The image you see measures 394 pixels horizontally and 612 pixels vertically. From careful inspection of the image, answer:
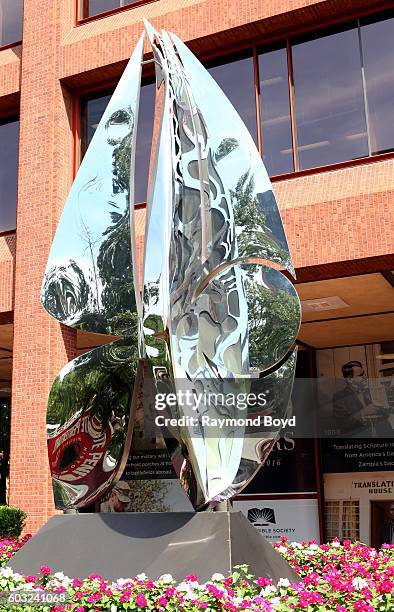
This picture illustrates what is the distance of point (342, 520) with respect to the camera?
14.7 m

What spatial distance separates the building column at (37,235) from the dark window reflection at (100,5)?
14.3 inches

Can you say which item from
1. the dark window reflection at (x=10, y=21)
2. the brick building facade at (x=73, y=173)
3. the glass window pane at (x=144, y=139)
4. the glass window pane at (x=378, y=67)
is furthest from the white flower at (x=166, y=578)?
the dark window reflection at (x=10, y=21)

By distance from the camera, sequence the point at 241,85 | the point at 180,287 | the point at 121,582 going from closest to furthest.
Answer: the point at 121,582, the point at 180,287, the point at 241,85

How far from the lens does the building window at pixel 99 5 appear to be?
541 inches

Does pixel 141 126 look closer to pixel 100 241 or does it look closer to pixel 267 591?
pixel 100 241

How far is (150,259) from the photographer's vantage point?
635cm

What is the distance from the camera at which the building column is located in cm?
1208

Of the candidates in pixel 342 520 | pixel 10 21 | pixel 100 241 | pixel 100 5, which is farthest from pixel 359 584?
pixel 10 21

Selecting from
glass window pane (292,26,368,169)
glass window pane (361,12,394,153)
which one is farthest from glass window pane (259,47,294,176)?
glass window pane (361,12,394,153)

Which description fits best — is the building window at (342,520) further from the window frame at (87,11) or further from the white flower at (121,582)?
the window frame at (87,11)

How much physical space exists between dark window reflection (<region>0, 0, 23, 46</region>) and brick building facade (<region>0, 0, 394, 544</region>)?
39 centimetres

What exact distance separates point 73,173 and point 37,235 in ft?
4.74

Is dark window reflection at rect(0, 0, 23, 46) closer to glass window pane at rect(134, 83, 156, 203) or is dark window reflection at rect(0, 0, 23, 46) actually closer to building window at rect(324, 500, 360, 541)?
glass window pane at rect(134, 83, 156, 203)

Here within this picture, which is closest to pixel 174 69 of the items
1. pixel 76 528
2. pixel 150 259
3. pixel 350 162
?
pixel 150 259
